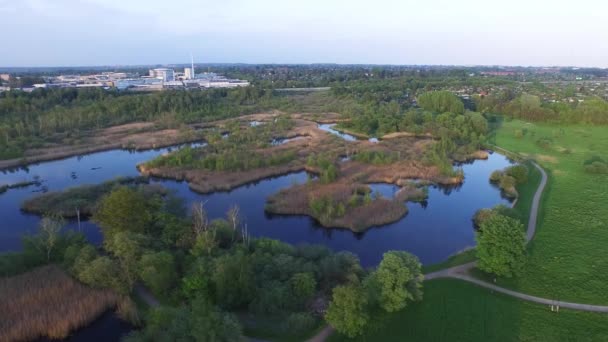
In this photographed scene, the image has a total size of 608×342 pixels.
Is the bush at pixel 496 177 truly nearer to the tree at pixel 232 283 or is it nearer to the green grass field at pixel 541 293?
the green grass field at pixel 541 293

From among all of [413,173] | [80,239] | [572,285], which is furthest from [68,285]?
[413,173]

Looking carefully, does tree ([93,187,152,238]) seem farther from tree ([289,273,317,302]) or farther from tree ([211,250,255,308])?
tree ([289,273,317,302])

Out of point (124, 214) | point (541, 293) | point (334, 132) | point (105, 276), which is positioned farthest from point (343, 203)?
point (334, 132)

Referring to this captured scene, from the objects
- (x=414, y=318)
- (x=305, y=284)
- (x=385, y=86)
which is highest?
(x=385, y=86)

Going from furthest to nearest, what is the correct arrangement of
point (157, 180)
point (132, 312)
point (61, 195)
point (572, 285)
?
point (157, 180)
point (61, 195)
point (572, 285)
point (132, 312)

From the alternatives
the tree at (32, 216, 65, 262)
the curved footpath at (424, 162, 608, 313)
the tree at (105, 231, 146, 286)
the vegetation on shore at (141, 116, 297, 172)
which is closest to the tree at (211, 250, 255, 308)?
the tree at (105, 231, 146, 286)

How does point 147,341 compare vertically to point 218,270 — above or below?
below

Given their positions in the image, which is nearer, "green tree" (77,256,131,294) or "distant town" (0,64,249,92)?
"green tree" (77,256,131,294)

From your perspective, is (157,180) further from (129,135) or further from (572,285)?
(572,285)
